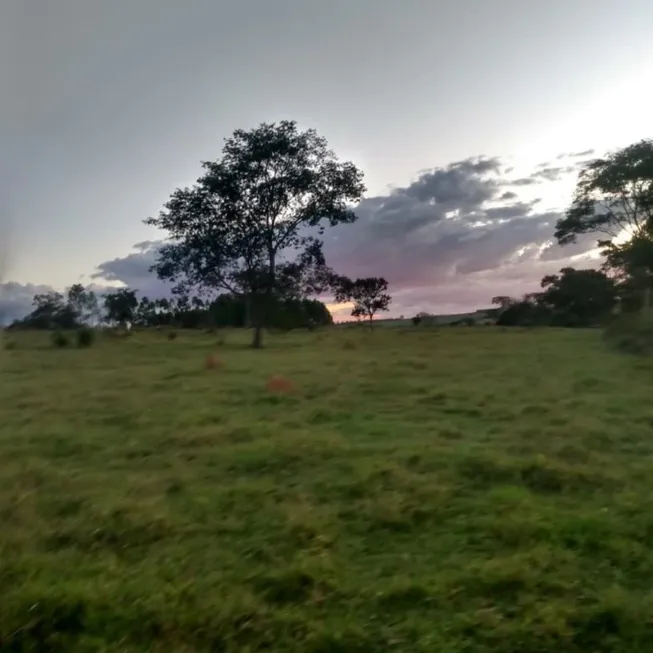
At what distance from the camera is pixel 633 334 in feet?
54.0

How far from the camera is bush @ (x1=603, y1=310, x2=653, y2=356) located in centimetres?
1533

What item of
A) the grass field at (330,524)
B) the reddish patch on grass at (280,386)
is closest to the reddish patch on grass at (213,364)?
the reddish patch on grass at (280,386)

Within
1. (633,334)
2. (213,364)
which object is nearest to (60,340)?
(213,364)

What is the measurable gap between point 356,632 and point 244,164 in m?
20.0

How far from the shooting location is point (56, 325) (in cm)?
2520

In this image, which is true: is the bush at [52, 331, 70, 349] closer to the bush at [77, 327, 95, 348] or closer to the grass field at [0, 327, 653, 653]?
the bush at [77, 327, 95, 348]

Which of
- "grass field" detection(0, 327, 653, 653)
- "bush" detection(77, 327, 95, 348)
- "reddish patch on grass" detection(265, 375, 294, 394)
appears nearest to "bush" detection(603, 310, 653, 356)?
"grass field" detection(0, 327, 653, 653)

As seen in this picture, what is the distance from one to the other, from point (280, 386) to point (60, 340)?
13.6 metres

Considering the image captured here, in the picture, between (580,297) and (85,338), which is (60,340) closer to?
(85,338)

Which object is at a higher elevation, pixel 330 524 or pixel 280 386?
pixel 280 386

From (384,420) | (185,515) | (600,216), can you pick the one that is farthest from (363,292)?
(185,515)

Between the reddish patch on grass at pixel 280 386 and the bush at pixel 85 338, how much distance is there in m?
12.2

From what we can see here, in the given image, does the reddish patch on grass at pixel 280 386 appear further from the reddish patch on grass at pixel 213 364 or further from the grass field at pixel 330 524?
the reddish patch on grass at pixel 213 364

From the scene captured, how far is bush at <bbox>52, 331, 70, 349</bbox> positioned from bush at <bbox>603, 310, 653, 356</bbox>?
15632 millimetres
